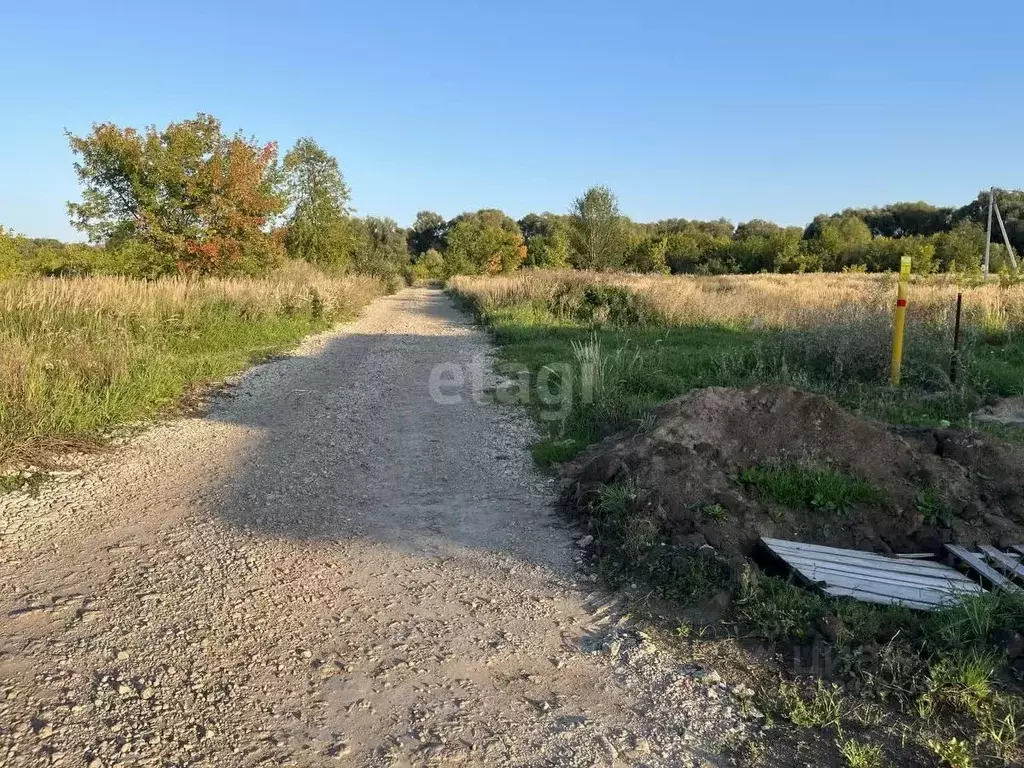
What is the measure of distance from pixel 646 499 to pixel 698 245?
7055cm

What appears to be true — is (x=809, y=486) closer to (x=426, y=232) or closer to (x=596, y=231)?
(x=596, y=231)

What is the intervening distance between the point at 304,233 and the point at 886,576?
109ft

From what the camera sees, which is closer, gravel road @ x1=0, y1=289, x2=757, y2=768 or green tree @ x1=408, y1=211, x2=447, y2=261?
gravel road @ x1=0, y1=289, x2=757, y2=768

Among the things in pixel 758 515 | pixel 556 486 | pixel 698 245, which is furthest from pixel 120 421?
pixel 698 245

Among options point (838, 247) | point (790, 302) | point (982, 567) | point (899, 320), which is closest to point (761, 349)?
point (899, 320)

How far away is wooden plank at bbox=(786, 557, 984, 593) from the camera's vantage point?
361 cm

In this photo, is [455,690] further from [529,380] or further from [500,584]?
[529,380]

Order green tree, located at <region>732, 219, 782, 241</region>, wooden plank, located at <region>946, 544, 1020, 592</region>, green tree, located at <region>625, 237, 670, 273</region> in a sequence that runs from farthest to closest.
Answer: green tree, located at <region>732, 219, 782, 241</region>
green tree, located at <region>625, 237, 670, 273</region>
wooden plank, located at <region>946, 544, 1020, 592</region>

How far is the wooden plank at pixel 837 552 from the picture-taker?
4.00m

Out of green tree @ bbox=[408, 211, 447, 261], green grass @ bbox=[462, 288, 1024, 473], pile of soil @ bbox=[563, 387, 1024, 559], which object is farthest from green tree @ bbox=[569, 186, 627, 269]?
green tree @ bbox=[408, 211, 447, 261]

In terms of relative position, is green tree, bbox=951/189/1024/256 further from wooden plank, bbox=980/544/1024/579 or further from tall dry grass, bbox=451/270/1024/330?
wooden plank, bbox=980/544/1024/579

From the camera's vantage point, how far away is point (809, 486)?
4.66 m

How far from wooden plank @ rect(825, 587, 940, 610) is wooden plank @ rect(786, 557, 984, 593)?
172 millimetres

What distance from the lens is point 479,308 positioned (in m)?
22.6
